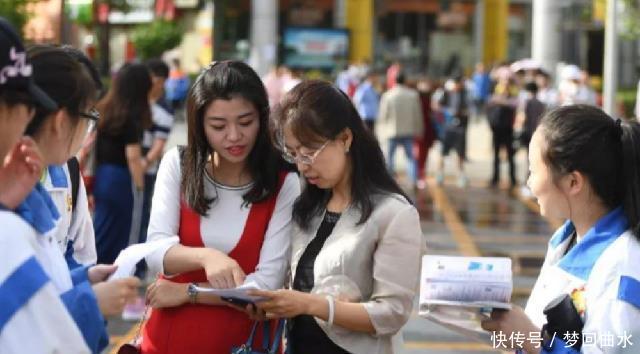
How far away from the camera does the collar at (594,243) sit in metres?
3.22

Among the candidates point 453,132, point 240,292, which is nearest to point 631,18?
point 453,132

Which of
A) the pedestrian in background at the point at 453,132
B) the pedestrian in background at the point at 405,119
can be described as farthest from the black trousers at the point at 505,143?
the pedestrian in background at the point at 405,119

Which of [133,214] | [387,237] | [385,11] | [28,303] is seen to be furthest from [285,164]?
[385,11]

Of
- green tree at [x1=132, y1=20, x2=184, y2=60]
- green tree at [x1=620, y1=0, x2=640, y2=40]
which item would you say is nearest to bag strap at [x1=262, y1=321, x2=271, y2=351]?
green tree at [x1=620, y1=0, x2=640, y2=40]

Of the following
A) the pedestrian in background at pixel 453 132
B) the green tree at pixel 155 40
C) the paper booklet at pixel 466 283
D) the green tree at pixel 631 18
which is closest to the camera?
the paper booklet at pixel 466 283

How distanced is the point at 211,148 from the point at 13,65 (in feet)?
4.33

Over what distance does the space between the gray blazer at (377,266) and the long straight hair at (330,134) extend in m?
0.06

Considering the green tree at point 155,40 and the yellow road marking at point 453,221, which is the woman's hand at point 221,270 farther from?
the green tree at point 155,40

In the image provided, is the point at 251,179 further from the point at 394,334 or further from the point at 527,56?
the point at 527,56

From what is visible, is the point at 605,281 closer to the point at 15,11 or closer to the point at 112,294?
the point at 112,294

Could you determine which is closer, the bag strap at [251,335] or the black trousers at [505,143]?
the bag strap at [251,335]

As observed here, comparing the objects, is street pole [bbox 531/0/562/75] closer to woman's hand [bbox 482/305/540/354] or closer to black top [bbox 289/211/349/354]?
black top [bbox 289/211/349/354]

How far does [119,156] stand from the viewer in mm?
8438

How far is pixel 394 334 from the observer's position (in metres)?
3.66
